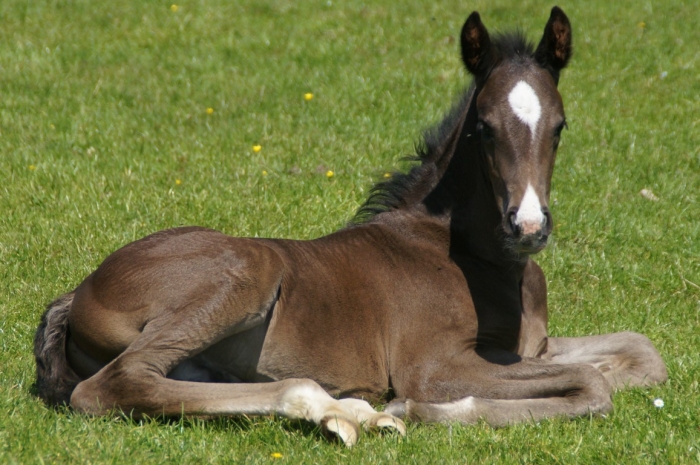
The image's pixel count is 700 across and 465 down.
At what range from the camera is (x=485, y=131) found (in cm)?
505

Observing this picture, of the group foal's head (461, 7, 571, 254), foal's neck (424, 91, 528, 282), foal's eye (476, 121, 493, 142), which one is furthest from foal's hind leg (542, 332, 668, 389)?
foal's eye (476, 121, 493, 142)

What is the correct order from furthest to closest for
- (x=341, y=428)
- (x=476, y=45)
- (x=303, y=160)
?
(x=303, y=160) < (x=476, y=45) < (x=341, y=428)

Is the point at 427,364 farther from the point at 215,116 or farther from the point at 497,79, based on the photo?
the point at 215,116

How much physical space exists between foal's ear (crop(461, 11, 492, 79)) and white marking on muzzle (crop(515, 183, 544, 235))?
1056mm

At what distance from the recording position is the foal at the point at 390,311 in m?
4.54

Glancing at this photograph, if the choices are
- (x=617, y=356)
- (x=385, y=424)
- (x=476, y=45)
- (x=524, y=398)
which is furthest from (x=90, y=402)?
(x=617, y=356)

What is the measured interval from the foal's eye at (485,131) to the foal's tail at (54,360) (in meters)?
2.43

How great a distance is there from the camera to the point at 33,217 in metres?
7.46

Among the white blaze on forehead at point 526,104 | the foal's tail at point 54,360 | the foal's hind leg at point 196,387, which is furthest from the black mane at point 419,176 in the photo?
the foal's tail at point 54,360

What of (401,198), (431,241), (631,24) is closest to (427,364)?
(431,241)

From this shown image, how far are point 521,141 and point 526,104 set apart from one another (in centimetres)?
21

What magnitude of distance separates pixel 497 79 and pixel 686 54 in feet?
22.1

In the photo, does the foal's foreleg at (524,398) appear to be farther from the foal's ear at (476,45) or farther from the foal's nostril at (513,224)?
the foal's ear at (476,45)

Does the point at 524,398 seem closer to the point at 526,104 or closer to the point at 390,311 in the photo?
the point at 390,311
